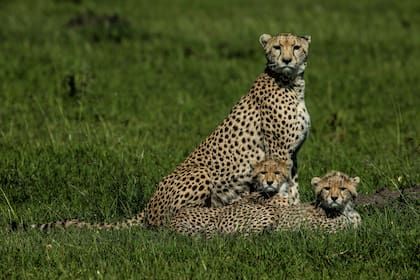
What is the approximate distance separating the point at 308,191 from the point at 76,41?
23.8ft

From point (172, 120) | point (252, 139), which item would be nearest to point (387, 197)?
point (252, 139)

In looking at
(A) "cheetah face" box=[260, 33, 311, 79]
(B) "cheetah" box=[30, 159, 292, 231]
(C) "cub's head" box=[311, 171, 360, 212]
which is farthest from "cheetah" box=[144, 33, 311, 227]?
(C) "cub's head" box=[311, 171, 360, 212]

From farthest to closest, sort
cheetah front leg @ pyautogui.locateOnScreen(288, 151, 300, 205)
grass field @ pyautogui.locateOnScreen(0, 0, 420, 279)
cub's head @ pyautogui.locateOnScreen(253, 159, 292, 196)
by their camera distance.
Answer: cheetah front leg @ pyautogui.locateOnScreen(288, 151, 300, 205)
cub's head @ pyautogui.locateOnScreen(253, 159, 292, 196)
grass field @ pyautogui.locateOnScreen(0, 0, 420, 279)

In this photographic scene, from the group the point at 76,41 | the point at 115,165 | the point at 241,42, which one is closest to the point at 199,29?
the point at 241,42

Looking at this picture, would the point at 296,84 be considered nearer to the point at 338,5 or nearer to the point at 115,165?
the point at 115,165

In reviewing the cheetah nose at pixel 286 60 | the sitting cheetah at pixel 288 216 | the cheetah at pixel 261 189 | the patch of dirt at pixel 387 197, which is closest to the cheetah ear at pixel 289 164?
the cheetah at pixel 261 189

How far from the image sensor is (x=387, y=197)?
7.43 m

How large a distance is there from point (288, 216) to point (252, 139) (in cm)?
84

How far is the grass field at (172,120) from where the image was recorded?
607 cm

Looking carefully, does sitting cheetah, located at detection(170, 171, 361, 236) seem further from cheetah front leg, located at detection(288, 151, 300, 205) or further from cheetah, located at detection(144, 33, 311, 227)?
cheetah, located at detection(144, 33, 311, 227)

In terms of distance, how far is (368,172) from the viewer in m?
8.59

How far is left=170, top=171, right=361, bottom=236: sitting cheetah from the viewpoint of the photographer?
6641 millimetres

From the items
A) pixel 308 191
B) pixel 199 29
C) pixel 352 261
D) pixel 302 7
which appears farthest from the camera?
pixel 302 7

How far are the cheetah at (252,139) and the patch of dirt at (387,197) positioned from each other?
525mm
